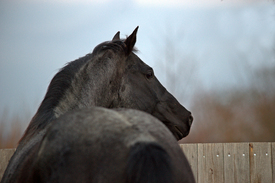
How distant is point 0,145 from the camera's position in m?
6.52

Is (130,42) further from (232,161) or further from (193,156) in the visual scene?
(232,161)

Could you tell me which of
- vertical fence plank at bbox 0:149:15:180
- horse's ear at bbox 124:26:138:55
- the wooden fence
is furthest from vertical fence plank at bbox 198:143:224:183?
vertical fence plank at bbox 0:149:15:180

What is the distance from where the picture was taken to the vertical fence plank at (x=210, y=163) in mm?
4840

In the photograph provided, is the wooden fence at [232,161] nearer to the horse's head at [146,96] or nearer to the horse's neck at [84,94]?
the horse's head at [146,96]

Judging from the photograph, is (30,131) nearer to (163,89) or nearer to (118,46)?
(118,46)

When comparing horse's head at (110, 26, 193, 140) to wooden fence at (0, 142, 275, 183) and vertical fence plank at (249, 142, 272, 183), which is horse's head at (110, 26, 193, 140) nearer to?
wooden fence at (0, 142, 275, 183)

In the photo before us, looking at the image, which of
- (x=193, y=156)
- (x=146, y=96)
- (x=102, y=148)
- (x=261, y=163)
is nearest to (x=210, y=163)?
(x=193, y=156)

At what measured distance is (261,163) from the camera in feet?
15.4

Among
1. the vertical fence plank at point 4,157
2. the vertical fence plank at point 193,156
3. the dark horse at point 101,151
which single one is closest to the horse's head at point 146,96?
the dark horse at point 101,151

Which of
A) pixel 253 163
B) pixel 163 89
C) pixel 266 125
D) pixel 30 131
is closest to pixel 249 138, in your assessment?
pixel 266 125

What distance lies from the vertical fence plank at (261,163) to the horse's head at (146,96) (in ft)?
8.72

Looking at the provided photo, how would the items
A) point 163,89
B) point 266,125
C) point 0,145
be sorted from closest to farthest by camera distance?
point 163,89, point 0,145, point 266,125

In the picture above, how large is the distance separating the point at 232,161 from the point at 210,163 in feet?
1.28

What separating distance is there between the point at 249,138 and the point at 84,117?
8.11m
